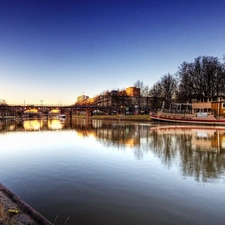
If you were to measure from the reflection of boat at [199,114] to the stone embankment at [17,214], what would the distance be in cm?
5471

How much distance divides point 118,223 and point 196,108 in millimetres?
58675

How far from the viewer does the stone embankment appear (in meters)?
6.39

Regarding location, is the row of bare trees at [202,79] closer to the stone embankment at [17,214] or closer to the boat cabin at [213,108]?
the boat cabin at [213,108]

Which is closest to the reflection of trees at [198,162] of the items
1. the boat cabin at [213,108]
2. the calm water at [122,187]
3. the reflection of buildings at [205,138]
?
the calm water at [122,187]

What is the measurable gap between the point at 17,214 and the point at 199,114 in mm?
58164

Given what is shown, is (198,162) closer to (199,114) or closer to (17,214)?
(17,214)

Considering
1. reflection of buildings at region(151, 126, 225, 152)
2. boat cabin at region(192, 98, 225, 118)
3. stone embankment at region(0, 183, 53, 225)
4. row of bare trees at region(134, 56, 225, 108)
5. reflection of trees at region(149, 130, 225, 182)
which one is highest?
row of bare trees at region(134, 56, 225, 108)

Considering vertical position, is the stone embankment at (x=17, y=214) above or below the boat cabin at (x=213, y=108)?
below

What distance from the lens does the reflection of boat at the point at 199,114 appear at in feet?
185

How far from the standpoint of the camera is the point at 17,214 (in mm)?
6891

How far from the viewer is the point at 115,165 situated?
15148mm

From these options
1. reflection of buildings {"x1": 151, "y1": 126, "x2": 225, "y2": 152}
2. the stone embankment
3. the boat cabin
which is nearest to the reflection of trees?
reflection of buildings {"x1": 151, "y1": 126, "x2": 225, "y2": 152}

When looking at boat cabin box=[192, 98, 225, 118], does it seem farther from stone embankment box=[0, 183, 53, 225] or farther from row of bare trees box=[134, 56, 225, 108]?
stone embankment box=[0, 183, 53, 225]

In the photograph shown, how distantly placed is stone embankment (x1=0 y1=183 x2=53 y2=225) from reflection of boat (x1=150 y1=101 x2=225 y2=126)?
5471 cm
